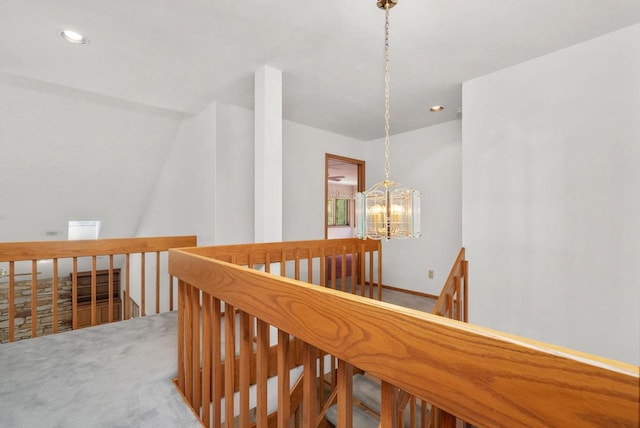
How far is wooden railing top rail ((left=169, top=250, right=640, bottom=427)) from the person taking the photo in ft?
1.29

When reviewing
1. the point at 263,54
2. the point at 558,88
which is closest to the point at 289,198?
the point at 263,54

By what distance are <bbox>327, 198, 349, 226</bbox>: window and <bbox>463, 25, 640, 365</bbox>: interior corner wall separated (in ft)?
21.2

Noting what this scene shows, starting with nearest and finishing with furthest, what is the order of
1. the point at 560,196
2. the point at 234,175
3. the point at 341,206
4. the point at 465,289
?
the point at 560,196
the point at 465,289
the point at 234,175
the point at 341,206

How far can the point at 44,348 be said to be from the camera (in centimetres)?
194

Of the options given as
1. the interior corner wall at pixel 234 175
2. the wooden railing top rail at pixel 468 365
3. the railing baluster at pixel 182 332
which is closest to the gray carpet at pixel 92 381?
the railing baluster at pixel 182 332

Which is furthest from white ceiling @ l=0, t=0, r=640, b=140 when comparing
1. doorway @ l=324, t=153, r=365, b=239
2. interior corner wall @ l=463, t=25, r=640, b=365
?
doorway @ l=324, t=153, r=365, b=239

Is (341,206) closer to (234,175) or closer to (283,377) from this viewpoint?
(234,175)

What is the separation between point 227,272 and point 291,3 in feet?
5.48

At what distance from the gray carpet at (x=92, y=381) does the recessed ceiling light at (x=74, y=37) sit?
220 centimetres

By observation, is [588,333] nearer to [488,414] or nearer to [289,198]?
[488,414]

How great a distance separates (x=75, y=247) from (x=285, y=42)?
2395 mm

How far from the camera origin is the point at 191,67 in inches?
97.8

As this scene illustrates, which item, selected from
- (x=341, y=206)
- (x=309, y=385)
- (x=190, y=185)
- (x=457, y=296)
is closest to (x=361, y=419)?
(x=457, y=296)

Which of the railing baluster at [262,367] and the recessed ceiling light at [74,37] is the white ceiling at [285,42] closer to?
the recessed ceiling light at [74,37]
